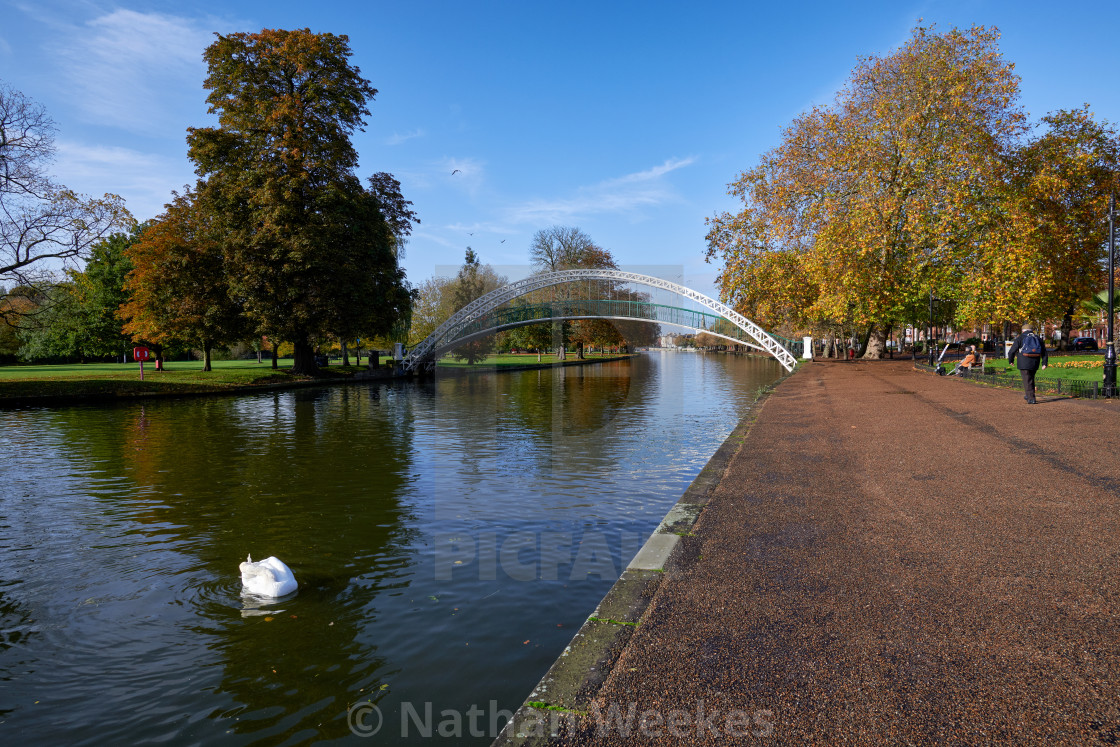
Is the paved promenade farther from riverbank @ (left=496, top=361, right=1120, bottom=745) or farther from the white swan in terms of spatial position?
the white swan

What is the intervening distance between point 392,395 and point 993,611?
2934cm

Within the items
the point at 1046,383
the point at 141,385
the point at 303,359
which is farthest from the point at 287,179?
the point at 1046,383

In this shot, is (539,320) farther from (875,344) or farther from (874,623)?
(874,623)

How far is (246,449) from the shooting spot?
558 inches

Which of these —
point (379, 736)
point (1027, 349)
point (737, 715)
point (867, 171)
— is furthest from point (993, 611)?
point (867, 171)

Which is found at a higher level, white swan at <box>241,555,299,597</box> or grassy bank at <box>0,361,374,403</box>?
grassy bank at <box>0,361,374,403</box>

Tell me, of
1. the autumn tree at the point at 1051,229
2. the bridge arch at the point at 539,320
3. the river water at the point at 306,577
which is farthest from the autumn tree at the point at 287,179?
the autumn tree at the point at 1051,229

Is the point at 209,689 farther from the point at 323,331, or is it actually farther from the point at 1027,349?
the point at 323,331

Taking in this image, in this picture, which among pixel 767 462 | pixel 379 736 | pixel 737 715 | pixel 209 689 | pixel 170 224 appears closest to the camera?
pixel 737 715

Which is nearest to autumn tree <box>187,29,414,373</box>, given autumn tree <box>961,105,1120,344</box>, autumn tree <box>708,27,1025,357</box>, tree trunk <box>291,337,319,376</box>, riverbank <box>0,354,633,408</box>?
tree trunk <box>291,337,319,376</box>

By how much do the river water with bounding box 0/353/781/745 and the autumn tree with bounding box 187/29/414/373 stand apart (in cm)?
1978

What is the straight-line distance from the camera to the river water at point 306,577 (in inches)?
161

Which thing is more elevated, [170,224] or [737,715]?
[170,224]

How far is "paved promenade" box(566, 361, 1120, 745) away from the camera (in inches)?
110
